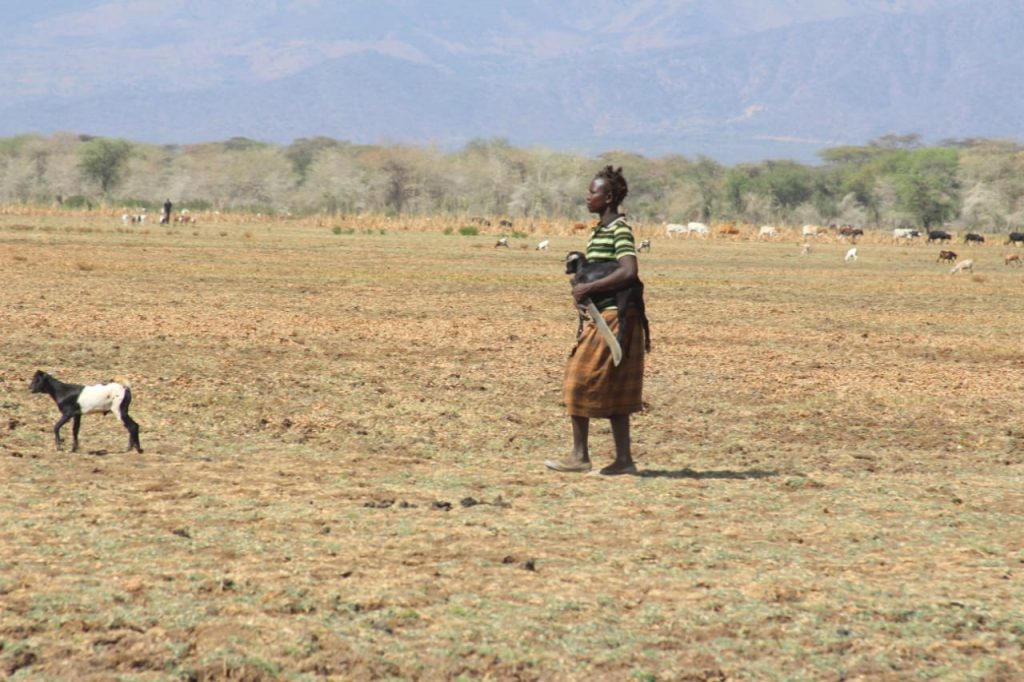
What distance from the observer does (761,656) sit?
5.79m

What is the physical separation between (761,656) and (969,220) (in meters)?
107

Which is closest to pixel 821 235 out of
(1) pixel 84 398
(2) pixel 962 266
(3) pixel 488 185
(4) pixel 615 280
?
(2) pixel 962 266

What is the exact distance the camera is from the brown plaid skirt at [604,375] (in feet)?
29.9

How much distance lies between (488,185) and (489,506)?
378 ft

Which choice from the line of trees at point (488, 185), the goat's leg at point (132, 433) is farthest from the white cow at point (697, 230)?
the goat's leg at point (132, 433)

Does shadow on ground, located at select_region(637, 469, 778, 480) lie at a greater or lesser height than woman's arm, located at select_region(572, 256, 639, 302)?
lesser

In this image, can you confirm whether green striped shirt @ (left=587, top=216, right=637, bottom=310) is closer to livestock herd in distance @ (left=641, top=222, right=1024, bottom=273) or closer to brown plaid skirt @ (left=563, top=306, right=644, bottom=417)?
brown plaid skirt @ (left=563, top=306, right=644, bottom=417)

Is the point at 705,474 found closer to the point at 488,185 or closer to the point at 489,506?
the point at 489,506

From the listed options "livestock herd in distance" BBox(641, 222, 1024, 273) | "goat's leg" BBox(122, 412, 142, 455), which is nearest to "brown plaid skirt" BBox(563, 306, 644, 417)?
"goat's leg" BBox(122, 412, 142, 455)

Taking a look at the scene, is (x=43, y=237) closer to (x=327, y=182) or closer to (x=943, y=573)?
(x=943, y=573)

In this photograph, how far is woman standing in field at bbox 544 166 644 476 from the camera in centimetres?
904

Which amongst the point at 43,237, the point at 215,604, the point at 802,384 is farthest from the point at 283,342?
the point at 43,237

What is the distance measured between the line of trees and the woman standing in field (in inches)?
3809

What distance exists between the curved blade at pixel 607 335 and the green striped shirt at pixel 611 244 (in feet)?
0.43
